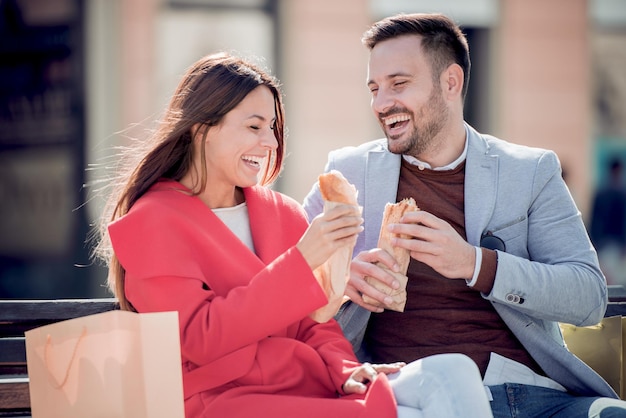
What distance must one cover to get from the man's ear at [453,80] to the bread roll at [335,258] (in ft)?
3.21

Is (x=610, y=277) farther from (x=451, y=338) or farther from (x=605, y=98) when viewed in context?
(x=451, y=338)

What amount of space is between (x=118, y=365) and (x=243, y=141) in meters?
0.85

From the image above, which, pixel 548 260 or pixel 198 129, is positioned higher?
pixel 198 129

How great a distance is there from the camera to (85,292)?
7.80 metres

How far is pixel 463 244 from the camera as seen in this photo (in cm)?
291

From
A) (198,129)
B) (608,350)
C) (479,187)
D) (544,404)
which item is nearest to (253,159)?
(198,129)

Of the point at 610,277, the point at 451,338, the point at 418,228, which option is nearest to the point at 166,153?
the point at 418,228

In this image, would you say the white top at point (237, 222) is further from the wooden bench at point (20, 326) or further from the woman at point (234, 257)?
the wooden bench at point (20, 326)

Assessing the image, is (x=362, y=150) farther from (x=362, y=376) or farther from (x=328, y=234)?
(x=362, y=376)

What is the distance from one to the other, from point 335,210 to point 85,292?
562 cm

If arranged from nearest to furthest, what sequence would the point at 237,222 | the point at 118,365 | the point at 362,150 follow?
the point at 118,365, the point at 237,222, the point at 362,150

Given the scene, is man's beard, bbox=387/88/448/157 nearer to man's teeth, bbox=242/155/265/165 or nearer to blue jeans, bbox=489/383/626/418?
man's teeth, bbox=242/155/265/165

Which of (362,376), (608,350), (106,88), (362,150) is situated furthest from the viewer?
(106,88)

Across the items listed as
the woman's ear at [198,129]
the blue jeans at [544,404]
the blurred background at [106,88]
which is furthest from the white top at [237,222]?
the blurred background at [106,88]
